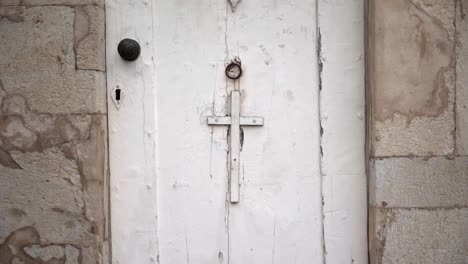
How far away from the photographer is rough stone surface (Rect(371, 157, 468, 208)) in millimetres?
2133

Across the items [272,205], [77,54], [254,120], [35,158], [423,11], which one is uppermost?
[423,11]

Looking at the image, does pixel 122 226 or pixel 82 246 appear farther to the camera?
pixel 122 226

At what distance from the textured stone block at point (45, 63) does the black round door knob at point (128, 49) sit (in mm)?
160

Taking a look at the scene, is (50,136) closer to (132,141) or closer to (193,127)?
(132,141)

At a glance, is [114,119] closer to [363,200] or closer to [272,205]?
[272,205]

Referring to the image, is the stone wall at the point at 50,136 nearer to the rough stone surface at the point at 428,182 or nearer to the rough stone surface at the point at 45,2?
the rough stone surface at the point at 45,2

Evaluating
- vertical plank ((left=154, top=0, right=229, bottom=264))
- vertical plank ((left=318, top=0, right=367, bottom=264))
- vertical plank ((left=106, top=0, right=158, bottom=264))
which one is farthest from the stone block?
vertical plank ((left=318, top=0, right=367, bottom=264))

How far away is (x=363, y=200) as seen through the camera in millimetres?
2295

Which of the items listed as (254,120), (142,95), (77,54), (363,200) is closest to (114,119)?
(142,95)

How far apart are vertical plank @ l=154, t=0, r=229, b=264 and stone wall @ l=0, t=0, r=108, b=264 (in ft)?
1.04

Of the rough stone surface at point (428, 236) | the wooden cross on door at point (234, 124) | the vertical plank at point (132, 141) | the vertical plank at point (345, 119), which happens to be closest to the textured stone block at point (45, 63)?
the vertical plank at point (132, 141)

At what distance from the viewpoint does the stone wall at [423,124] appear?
7.01 feet

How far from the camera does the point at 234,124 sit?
2299mm

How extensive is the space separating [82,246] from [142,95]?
746 millimetres
